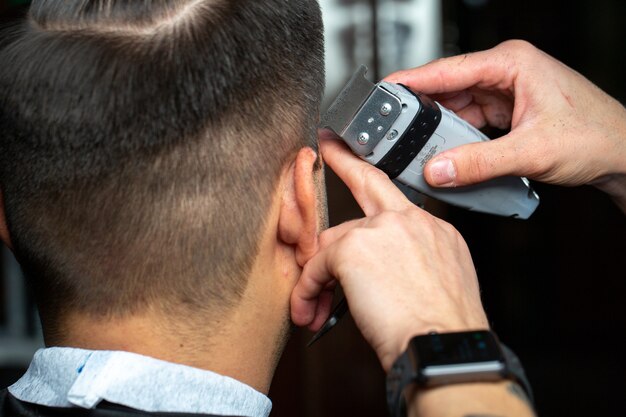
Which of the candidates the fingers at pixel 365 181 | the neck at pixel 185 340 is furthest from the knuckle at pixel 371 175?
the neck at pixel 185 340

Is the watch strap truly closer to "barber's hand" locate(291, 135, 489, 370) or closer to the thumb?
"barber's hand" locate(291, 135, 489, 370)

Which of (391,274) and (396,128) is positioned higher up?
(396,128)

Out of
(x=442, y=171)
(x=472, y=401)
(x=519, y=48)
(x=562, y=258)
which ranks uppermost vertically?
(x=519, y=48)

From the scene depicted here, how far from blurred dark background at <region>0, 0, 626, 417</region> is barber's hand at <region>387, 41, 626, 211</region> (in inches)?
88.4

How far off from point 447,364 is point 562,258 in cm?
370

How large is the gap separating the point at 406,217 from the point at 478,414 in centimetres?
32

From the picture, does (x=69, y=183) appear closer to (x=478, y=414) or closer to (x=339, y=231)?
(x=339, y=231)

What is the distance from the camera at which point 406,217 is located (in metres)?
1.18

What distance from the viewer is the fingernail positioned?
1.28 metres

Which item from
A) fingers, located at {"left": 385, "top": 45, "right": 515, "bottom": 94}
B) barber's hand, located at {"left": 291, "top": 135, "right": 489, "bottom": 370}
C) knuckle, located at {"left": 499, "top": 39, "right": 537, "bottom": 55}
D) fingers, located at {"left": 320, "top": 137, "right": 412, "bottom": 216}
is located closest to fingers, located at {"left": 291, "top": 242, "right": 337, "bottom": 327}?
barber's hand, located at {"left": 291, "top": 135, "right": 489, "bottom": 370}

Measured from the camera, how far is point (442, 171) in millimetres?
1280

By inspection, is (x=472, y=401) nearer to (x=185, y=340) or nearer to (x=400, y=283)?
(x=400, y=283)

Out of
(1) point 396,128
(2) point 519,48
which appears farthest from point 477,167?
(2) point 519,48

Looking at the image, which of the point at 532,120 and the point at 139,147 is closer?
the point at 139,147
